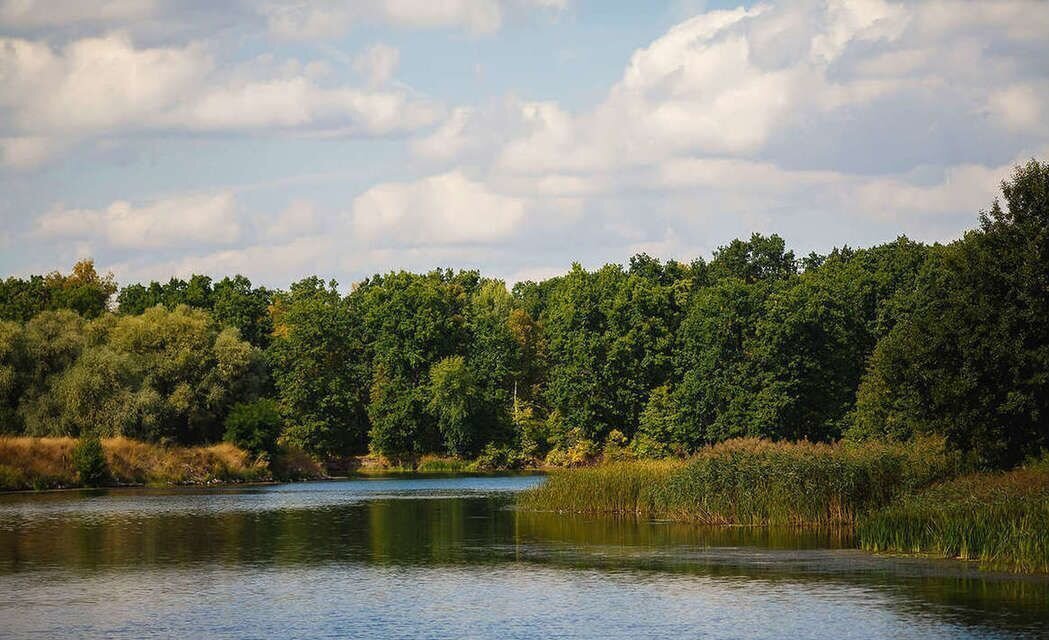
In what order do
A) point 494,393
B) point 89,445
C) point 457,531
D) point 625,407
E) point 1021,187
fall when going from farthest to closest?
1. point 494,393
2. point 625,407
3. point 89,445
4. point 457,531
5. point 1021,187

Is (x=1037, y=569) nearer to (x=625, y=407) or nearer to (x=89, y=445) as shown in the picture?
(x=89, y=445)

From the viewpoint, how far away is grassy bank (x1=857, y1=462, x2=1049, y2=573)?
3909cm

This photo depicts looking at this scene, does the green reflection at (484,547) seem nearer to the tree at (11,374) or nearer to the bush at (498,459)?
the tree at (11,374)

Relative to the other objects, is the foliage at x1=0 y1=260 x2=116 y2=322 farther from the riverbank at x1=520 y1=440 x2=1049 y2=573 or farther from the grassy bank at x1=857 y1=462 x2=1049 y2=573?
the grassy bank at x1=857 y1=462 x2=1049 y2=573

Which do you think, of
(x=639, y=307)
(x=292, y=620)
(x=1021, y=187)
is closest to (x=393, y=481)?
(x=639, y=307)

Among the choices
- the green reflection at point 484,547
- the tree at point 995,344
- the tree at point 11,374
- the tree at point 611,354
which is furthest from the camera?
the tree at point 611,354

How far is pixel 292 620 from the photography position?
34438mm

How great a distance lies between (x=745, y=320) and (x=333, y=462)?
4756 centimetres

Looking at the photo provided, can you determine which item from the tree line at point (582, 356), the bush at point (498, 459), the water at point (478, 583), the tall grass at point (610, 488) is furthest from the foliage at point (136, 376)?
the tall grass at point (610, 488)

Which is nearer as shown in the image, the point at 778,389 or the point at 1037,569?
the point at 1037,569

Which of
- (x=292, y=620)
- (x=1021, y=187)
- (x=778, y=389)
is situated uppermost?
(x=1021, y=187)

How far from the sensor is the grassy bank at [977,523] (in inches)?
1539

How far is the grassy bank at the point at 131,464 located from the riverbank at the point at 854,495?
41.8m

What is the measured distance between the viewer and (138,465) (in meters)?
96.4
